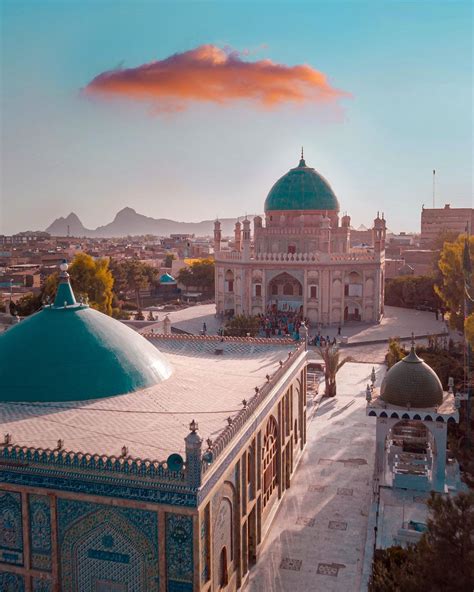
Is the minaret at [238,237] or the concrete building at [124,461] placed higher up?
the minaret at [238,237]

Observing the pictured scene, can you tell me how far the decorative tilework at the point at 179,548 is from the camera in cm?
900

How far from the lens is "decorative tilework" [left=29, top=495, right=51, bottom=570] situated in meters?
9.66

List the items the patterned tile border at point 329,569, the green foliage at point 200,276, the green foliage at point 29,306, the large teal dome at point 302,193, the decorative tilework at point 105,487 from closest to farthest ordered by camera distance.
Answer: the decorative tilework at point 105,487, the patterned tile border at point 329,569, the green foliage at point 29,306, the large teal dome at point 302,193, the green foliage at point 200,276

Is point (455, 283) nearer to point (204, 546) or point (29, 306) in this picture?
point (29, 306)

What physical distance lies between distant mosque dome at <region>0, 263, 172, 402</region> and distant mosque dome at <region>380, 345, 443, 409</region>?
7057 millimetres

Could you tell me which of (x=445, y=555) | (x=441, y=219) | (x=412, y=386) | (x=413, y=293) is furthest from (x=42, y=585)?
(x=441, y=219)

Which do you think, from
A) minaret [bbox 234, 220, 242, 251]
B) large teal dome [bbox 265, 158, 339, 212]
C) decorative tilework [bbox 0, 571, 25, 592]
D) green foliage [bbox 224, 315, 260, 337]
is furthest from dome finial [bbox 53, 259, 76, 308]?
minaret [bbox 234, 220, 242, 251]

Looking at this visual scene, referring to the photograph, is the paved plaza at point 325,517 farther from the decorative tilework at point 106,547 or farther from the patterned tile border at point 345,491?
the decorative tilework at point 106,547

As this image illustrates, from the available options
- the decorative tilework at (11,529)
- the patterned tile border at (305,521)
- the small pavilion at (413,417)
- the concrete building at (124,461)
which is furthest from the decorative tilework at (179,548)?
the small pavilion at (413,417)

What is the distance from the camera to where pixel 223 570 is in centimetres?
1067

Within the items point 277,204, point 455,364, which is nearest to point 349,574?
point 455,364

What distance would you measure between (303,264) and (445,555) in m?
34.0

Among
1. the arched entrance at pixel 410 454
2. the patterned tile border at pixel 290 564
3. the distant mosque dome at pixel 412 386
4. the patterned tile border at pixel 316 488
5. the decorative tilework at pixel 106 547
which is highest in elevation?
the distant mosque dome at pixel 412 386

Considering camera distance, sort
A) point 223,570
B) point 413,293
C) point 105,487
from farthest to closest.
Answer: point 413,293 → point 223,570 → point 105,487
